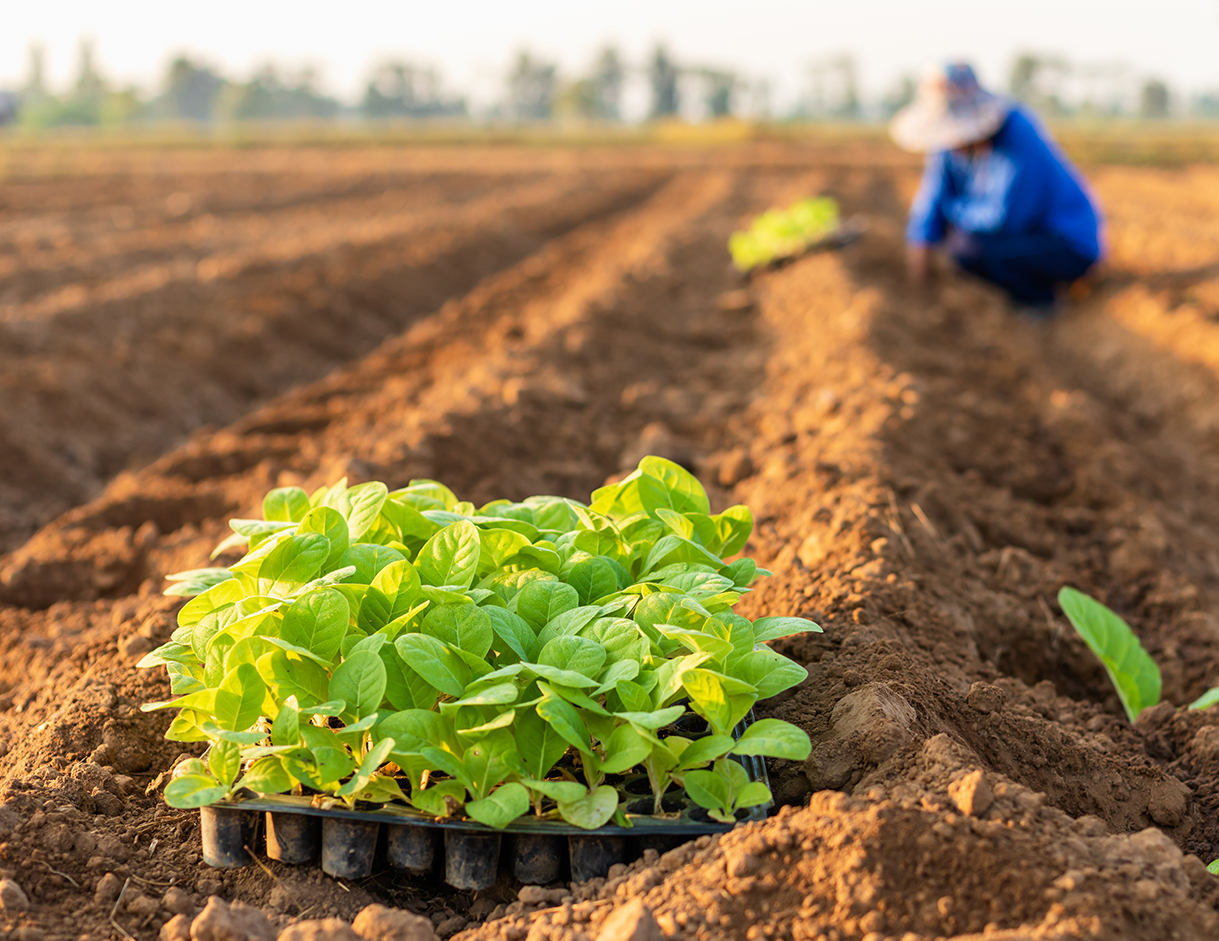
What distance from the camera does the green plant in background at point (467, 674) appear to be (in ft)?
5.64

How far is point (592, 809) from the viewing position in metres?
1.68

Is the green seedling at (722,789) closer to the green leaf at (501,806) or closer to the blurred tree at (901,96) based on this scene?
the green leaf at (501,806)

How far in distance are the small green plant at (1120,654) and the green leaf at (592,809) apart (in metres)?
1.39

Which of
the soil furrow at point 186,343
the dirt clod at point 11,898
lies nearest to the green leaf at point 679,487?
the dirt clod at point 11,898

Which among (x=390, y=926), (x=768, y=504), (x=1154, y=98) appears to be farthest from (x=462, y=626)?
(x=1154, y=98)

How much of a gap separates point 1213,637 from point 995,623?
25.0 inches

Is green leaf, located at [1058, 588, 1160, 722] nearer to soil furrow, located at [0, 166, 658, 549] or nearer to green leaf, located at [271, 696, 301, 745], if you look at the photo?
green leaf, located at [271, 696, 301, 745]

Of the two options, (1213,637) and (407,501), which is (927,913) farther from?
(1213,637)

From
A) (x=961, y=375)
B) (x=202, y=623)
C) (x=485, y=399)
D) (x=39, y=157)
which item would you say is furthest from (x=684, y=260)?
(x=39, y=157)

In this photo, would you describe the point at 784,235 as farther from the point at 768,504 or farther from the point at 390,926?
the point at 390,926

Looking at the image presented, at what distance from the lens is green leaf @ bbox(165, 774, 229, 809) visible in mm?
1702

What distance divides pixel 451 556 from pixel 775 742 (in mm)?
727

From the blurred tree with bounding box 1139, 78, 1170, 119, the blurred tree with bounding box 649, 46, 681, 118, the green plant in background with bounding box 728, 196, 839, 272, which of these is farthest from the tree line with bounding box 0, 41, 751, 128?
the green plant in background with bounding box 728, 196, 839, 272

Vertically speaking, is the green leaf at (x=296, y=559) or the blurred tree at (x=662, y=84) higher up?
the blurred tree at (x=662, y=84)
